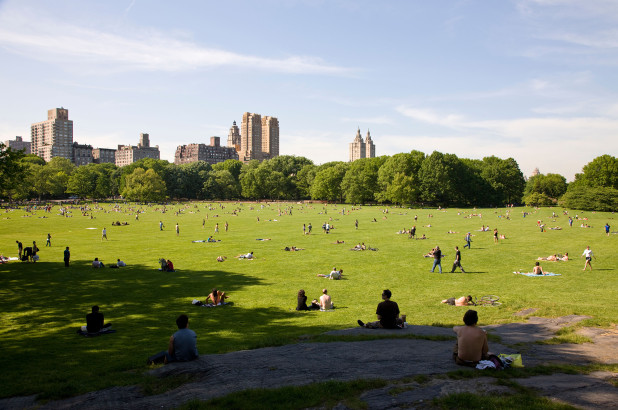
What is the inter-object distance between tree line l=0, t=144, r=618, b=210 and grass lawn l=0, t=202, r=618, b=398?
206 ft

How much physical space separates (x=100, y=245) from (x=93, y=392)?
34092 mm

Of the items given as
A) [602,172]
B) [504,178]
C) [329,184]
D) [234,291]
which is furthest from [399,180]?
[234,291]

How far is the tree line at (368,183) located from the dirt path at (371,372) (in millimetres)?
87623

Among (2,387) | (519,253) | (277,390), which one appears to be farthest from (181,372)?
(519,253)

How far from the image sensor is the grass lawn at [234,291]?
1092 cm

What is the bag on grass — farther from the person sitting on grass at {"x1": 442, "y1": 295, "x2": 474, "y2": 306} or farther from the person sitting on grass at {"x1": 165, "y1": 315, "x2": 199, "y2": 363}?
the person sitting on grass at {"x1": 442, "y1": 295, "x2": 474, "y2": 306}

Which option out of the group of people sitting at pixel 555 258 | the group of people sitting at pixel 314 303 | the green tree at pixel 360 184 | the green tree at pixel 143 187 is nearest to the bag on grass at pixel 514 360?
the group of people sitting at pixel 314 303

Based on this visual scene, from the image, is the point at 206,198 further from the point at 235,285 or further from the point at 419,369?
the point at 419,369

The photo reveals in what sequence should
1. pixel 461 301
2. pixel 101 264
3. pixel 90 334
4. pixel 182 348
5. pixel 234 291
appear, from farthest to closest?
1. pixel 101 264
2. pixel 234 291
3. pixel 461 301
4. pixel 90 334
5. pixel 182 348

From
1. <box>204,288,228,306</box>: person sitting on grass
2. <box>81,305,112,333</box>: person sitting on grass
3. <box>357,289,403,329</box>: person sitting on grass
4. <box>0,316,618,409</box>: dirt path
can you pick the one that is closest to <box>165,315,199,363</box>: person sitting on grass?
<box>0,316,618,409</box>: dirt path

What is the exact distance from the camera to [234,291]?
2034 centimetres

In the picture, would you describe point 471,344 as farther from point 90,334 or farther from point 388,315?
point 90,334

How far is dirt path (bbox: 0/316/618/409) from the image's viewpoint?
23.1 feet

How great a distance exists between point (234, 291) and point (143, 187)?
351 ft
